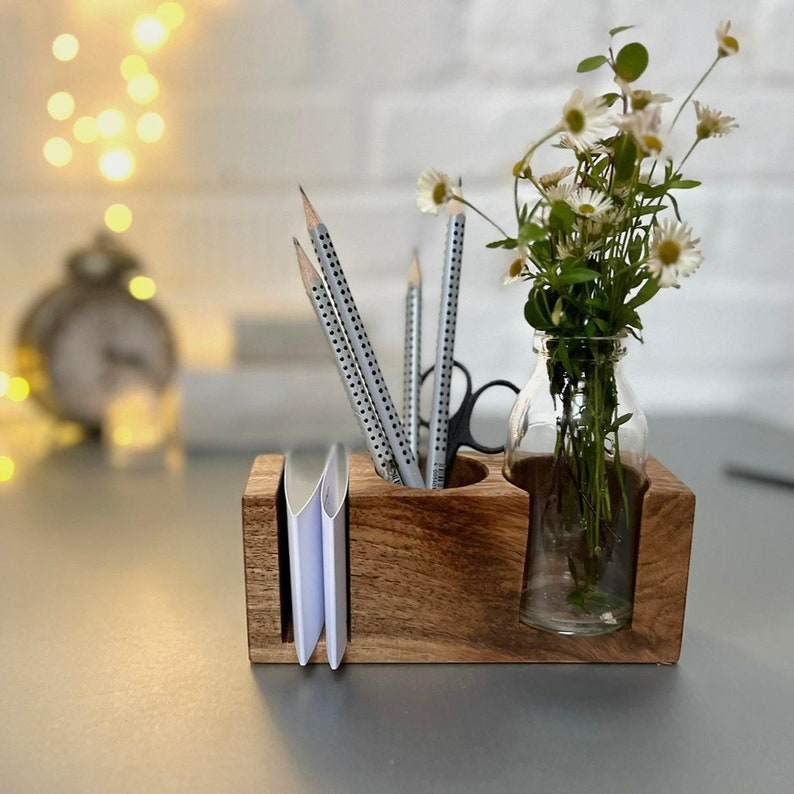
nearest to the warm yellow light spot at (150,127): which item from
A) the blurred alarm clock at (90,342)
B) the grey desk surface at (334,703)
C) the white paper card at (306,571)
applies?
the blurred alarm clock at (90,342)

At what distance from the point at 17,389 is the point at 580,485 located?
2.41 feet

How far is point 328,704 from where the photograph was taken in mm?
362

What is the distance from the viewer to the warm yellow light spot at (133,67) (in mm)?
857

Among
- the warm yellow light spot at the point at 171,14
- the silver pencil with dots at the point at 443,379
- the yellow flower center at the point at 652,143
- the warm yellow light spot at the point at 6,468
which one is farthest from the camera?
the warm yellow light spot at the point at 171,14

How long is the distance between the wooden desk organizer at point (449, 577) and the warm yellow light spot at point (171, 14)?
0.65 metres

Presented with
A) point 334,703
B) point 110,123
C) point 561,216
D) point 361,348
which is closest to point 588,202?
point 561,216

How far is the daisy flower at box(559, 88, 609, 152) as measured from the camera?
0.30 metres

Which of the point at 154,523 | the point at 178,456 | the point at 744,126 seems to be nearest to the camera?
the point at 154,523

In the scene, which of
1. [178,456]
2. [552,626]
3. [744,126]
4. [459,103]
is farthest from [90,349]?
[744,126]

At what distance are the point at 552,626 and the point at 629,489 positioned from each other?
0.07 meters

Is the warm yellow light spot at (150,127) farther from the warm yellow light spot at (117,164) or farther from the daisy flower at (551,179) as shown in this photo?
the daisy flower at (551,179)

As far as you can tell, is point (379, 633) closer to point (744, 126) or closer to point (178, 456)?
point (178, 456)

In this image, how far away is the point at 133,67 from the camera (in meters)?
0.86

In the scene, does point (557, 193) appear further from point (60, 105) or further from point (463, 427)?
point (60, 105)
